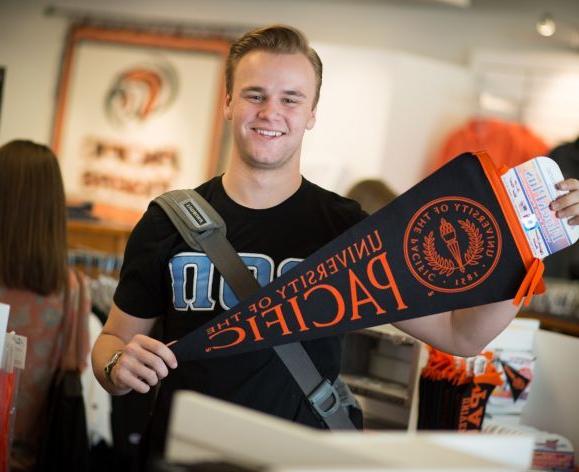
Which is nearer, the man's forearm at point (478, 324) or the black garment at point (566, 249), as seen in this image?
the man's forearm at point (478, 324)

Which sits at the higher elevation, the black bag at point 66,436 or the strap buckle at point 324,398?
the strap buckle at point 324,398

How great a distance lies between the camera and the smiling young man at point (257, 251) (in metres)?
Answer: 1.98

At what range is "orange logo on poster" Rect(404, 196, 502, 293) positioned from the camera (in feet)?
6.40

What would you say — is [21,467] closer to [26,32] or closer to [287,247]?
[287,247]

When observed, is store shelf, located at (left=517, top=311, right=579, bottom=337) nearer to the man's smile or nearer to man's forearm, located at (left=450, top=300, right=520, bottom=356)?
man's forearm, located at (left=450, top=300, right=520, bottom=356)

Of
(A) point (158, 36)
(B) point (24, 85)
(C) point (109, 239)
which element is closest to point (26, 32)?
(B) point (24, 85)

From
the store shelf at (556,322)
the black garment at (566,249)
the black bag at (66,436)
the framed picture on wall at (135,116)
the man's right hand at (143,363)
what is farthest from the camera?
the framed picture on wall at (135,116)

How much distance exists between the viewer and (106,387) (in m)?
2.01

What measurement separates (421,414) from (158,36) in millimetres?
5869

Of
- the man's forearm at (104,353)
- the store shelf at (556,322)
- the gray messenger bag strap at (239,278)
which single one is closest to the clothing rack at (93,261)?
the store shelf at (556,322)

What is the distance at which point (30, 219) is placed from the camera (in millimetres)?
3244

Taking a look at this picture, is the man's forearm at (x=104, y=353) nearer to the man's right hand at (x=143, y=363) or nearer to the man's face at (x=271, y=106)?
the man's right hand at (x=143, y=363)

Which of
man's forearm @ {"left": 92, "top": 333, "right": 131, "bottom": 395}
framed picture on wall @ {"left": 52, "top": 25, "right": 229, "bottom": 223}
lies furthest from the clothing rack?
man's forearm @ {"left": 92, "top": 333, "right": 131, "bottom": 395}

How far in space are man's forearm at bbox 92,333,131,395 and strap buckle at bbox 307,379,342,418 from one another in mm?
377
